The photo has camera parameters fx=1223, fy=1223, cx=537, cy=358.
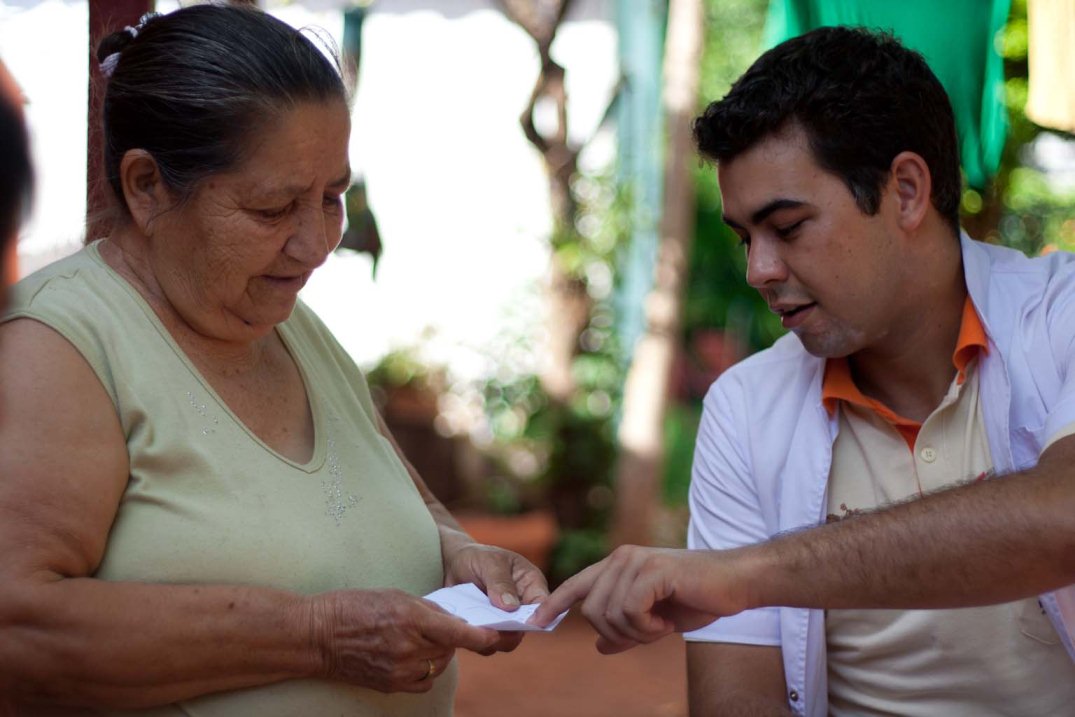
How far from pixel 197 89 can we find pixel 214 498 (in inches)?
29.1

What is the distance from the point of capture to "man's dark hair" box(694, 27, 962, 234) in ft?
8.66

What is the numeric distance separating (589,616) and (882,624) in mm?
673

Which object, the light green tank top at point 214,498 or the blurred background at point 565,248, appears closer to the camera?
the light green tank top at point 214,498

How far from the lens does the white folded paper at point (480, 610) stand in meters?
2.27

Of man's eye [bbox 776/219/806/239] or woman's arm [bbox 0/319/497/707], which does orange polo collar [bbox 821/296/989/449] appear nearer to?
man's eye [bbox 776/219/806/239]

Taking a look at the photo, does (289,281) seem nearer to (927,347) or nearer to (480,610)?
(480,610)

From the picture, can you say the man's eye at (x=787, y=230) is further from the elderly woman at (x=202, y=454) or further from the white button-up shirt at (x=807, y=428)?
the elderly woman at (x=202, y=454)

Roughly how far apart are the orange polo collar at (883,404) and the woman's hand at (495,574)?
2.55 feet

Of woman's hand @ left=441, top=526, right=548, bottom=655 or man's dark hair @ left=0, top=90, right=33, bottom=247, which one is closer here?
man's dark hair @ left=0, top=90, right=33, bottom=247

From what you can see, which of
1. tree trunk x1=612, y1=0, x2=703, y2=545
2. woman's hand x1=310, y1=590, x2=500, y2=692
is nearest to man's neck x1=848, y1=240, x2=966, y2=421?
woman's hand x1=310, y1=590, x2=500, y2=692

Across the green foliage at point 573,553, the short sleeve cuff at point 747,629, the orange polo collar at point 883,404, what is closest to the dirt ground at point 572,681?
the green foliage at point 573,553

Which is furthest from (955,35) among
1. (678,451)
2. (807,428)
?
(678,451)

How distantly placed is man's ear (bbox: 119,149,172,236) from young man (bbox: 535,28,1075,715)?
1050 mm

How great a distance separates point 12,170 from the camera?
101 cm
